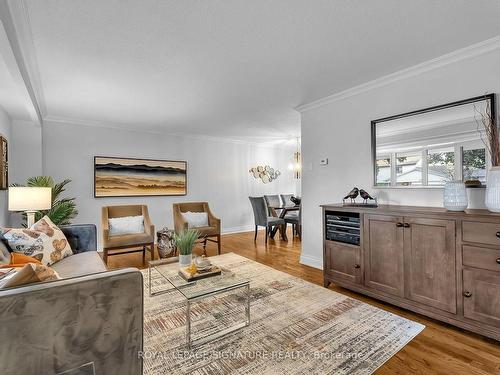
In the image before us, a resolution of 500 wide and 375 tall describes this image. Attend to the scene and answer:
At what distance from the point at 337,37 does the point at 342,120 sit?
140cm

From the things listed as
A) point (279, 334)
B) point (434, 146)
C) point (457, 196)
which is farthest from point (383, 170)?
point (279, 334)

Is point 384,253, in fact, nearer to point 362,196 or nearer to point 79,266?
point 362,196

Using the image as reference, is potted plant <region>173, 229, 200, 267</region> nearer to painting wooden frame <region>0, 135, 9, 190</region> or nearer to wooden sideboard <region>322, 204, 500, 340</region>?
wooden sideboard <region>322, 204, 500, 340</region>

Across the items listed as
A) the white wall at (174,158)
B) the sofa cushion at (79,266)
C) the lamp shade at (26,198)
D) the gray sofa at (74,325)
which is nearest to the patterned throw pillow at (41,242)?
the sofa cushion at (79,266)

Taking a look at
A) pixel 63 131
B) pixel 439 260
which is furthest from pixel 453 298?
pixel 63 131

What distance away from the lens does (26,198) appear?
9.18 feet

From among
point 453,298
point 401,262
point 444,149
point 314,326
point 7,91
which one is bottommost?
point 314,326

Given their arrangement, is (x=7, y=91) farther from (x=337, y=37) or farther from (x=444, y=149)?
(x=444, y=149)

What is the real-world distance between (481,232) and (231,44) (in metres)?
2.38

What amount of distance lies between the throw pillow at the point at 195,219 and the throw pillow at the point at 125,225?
0.75 m

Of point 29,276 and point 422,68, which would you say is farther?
point 422,68

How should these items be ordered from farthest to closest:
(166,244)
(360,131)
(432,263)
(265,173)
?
(265,173) → (166,244) → (360,131) → (432,263)

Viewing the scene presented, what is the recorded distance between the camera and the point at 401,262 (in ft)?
7.60

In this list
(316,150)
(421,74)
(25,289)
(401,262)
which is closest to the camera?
(25,289)
